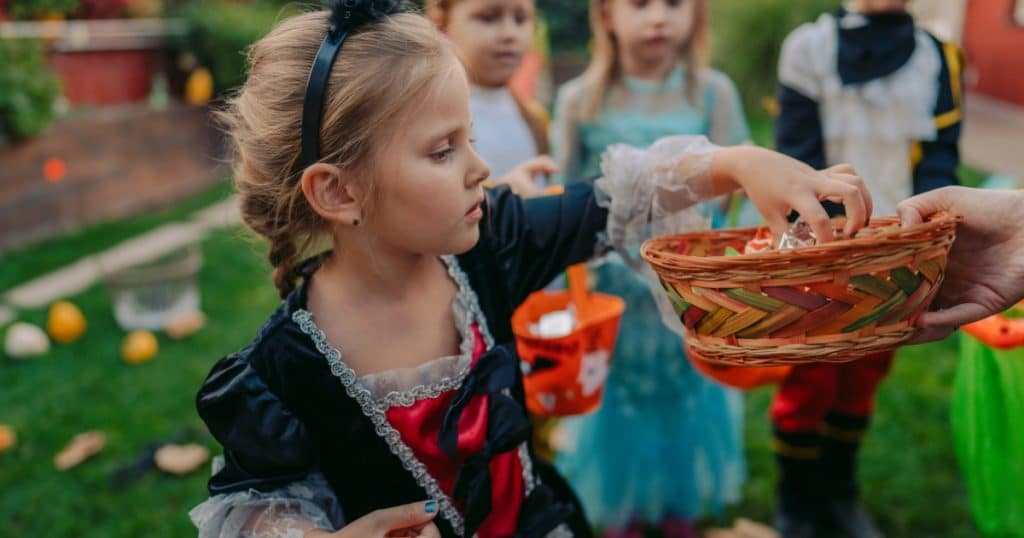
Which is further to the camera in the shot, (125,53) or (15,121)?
(125,53)

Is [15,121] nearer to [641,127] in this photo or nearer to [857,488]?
[641,127]

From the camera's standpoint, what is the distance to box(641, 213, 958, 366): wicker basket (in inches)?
47.5

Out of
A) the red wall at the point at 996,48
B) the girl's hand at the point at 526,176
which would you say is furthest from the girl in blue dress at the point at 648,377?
the red wall at the point at 996,48

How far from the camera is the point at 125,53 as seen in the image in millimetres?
7684

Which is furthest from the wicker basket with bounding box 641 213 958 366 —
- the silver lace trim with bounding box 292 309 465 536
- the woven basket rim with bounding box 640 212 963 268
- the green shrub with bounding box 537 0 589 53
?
the green shrub with bounding box 537 0 589 53

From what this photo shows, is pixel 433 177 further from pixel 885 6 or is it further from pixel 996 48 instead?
pixel 996 48

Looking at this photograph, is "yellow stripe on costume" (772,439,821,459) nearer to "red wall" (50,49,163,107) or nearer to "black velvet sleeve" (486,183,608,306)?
"black velvet sleeve" (486,183,608,306)

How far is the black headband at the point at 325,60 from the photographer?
138 cm

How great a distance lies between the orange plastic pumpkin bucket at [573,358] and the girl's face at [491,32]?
0.85 m

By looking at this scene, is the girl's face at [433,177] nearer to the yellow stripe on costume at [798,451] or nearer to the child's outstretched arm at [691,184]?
the child's outstretched arm at [691,184]

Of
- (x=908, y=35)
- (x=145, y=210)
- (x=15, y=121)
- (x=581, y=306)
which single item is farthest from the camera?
(x=145, y=210)

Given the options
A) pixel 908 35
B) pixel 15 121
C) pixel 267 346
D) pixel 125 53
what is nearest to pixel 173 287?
pixel 15 121

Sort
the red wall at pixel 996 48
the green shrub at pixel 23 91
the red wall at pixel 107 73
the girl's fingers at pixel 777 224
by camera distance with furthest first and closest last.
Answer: the red wall at pixel 996 48 → the red wall at pixel 107 73 → the green shrub at pixel 23 91 → the girl's fingers at pixel 777 224

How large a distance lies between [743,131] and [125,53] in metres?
6.54
